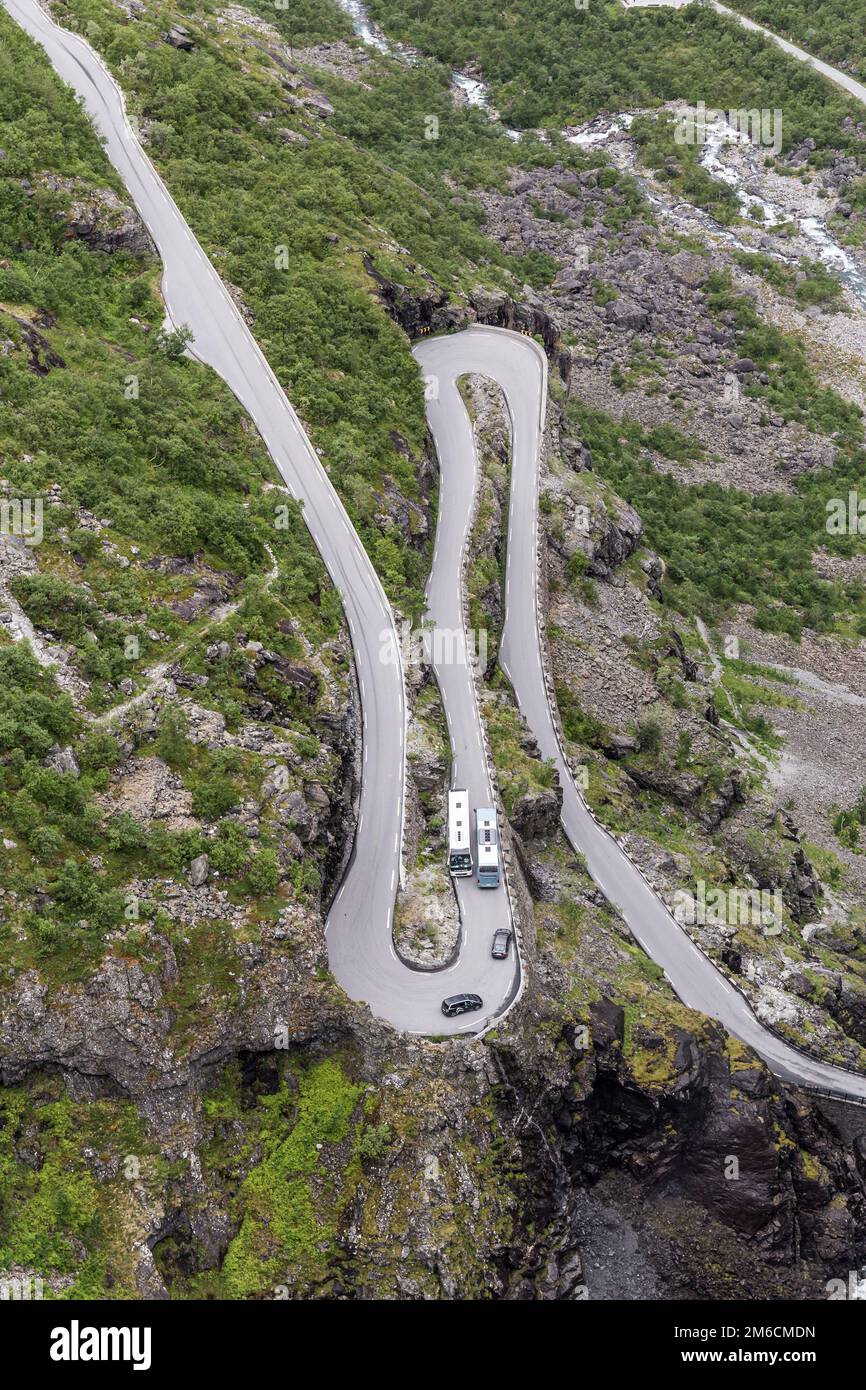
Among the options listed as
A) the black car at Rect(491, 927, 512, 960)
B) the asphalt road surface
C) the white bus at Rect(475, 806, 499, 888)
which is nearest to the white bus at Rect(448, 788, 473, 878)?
the white bus at Rect(475, 806, 499, 888)

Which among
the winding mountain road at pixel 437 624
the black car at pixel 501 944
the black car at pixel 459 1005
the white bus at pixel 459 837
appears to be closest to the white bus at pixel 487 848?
the white bus at pixel 459 837

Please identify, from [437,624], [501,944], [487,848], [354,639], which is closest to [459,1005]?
[501,944]

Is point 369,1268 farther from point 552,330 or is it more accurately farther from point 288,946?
point 552,330

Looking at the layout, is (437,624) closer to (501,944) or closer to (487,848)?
(487,848)

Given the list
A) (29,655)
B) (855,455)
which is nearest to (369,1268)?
(29,655)

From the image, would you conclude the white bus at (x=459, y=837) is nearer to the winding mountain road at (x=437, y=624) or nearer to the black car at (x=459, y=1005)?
the winding mountain road at (x=437, y=624)

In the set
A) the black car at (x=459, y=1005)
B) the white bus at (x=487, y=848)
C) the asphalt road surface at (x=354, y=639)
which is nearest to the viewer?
the black car at (x=459, y=1005)
